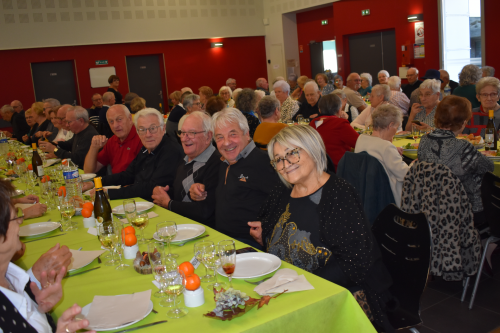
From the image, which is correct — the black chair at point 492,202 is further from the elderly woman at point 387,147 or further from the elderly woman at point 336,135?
the elderly woman at point 336,135

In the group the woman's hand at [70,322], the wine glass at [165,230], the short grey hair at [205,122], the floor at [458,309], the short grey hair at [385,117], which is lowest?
the floor at [458,309]

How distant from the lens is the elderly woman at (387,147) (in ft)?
11.0

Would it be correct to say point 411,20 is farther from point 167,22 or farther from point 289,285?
point 289,285

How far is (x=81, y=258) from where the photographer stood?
2117 mm

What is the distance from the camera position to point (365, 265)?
189 cm

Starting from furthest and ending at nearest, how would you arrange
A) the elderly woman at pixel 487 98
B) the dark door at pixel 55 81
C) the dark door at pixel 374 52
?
the dark door at pixel 55 81
the dark door at pixel 374 52
the elderly woman at pixel 487 98

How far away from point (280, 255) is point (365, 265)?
0.42 m

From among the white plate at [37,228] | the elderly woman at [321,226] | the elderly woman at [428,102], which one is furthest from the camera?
the elderly woman at [428,102]

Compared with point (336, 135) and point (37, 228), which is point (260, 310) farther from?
point (336, 135)

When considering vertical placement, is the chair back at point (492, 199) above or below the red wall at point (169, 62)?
below

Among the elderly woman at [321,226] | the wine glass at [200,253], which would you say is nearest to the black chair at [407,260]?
the elderly woman at [321,226]

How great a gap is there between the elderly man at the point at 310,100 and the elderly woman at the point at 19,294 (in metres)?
5.81

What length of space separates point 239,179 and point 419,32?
31.3ft

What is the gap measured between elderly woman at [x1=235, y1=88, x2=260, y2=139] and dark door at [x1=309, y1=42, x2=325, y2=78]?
901 centimetres
